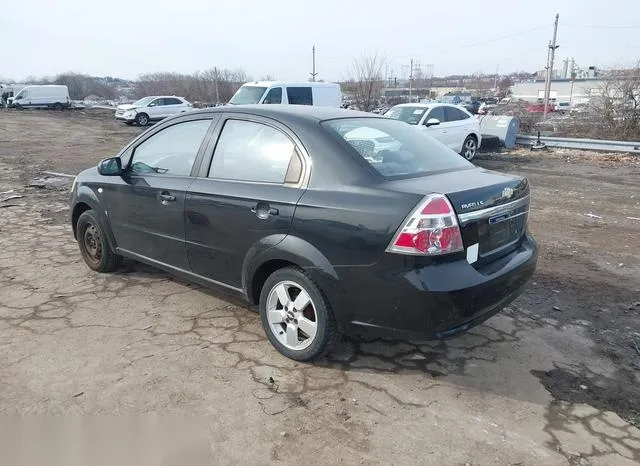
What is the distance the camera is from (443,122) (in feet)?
43.9

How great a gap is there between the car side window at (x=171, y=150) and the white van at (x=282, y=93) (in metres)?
11.8

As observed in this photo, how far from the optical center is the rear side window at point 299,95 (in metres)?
17.0

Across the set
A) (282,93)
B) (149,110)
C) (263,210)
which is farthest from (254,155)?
(149,110)

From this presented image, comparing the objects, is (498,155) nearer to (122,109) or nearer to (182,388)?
(182,388)

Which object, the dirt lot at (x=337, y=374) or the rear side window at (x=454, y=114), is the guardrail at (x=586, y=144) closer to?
the rear side window at (x=454, y=114)

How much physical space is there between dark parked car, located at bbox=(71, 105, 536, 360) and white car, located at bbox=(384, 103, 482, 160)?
9287 mm

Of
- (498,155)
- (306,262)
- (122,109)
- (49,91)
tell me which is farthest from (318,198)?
(49,91)

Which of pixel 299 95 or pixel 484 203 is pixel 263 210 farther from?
pixel 299 95

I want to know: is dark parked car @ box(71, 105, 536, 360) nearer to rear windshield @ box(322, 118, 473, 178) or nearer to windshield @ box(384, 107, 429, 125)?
rear windshield @ box(322, 118, 473, 178)

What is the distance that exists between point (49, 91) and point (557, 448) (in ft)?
158

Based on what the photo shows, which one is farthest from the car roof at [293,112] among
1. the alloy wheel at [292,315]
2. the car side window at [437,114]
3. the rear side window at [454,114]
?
the rear side window at [454,114]

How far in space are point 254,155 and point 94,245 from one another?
239 cm

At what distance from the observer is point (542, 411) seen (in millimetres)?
2947

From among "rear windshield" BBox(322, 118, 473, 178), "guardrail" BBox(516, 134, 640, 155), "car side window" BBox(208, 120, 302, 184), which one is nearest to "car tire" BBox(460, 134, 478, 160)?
"guardrail" BBox(516, 134, 640, 155)
